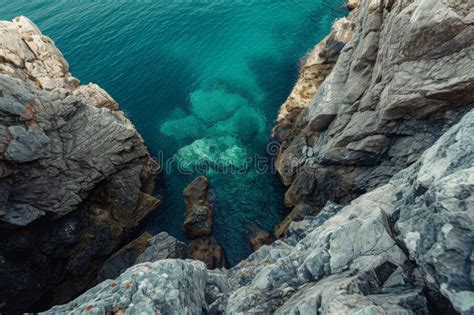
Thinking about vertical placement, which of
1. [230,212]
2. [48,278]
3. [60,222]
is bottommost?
[230,212]

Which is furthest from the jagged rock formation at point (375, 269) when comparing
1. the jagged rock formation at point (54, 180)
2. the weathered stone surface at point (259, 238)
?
the jagged rock formation at point (54, 180)

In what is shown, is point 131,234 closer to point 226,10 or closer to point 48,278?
point 48,278

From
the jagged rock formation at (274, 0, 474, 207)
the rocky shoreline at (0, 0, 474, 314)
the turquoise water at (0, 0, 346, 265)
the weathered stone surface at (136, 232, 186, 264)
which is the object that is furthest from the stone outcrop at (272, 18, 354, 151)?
the weathered stone surface at (136, 232, 186, 264)

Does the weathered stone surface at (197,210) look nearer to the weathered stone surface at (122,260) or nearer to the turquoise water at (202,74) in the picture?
the turquoise water at (202,74)

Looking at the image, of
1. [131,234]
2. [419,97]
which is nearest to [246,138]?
[131,234]

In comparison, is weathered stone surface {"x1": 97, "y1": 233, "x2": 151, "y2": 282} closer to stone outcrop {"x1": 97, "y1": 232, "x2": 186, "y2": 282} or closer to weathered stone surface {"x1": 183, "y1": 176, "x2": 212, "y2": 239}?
stone outcrop {"x1": 97, "y1": 232, "x2": 186, "y2": 282}

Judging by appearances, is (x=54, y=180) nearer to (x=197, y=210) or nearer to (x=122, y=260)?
(x=122, y=260)
